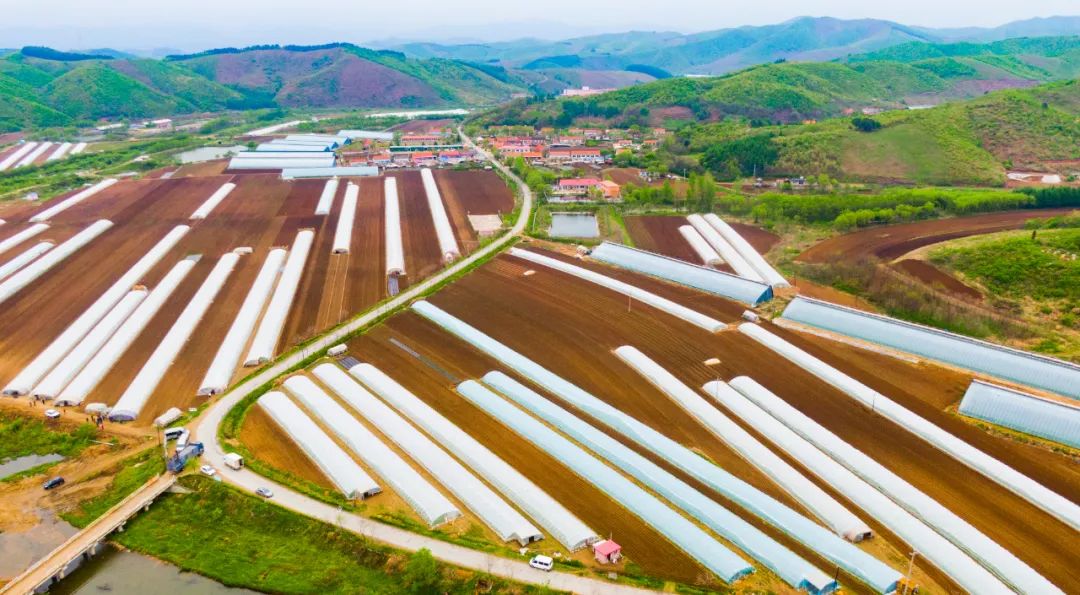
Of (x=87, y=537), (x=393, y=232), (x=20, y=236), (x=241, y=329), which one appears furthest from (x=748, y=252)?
(x=20, y=236)

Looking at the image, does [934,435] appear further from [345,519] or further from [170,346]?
[170,346]

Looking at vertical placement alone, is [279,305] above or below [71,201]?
below

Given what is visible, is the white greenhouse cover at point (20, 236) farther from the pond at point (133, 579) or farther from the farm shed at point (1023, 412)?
the farm shed at point (1023, 412)

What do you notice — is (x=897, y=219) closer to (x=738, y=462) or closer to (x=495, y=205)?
(x=495, y=205)

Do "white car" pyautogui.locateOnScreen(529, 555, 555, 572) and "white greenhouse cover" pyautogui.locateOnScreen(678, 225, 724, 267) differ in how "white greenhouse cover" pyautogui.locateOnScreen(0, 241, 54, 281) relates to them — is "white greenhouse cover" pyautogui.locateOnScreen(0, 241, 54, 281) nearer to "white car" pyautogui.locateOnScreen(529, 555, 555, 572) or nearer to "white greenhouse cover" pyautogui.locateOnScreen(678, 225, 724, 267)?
"white car" pyautogui.locateOnScreen(529, 555, 555, 572)

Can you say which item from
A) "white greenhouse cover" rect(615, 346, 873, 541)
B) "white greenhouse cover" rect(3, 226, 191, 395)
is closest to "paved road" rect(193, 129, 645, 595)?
"white greenhouse cover" rect(615, 346, 873, 541)

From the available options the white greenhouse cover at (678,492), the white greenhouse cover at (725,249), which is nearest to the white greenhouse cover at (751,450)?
the white greenhouse cover at (678,492)

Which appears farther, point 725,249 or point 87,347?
point 725,249
